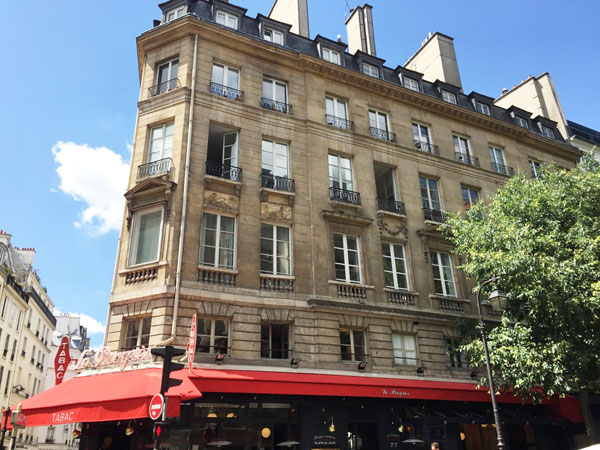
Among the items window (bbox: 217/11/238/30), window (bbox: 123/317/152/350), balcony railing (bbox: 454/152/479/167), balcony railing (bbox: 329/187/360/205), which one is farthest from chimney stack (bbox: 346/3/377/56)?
window (bbox: 123/317/152/350)

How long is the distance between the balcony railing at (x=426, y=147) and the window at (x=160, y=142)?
1065cm

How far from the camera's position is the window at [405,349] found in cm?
1546

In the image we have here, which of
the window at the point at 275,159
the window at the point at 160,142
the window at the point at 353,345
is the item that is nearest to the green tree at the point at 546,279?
the window at the point at 353,345

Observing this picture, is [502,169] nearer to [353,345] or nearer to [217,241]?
[353,345]

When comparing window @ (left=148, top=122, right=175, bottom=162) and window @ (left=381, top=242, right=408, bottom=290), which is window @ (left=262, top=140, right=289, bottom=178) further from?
window @ (left=381, top=242, right=408, bottom=290)

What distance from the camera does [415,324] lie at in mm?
15969

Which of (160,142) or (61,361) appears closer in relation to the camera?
(61,361)

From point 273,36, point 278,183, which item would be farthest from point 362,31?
point 278,183

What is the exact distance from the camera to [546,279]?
42.0 feet

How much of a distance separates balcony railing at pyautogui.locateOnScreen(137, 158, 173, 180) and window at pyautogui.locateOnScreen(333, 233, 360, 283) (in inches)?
246

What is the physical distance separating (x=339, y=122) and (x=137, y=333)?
11.2m

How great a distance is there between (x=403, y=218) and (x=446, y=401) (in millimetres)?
6787

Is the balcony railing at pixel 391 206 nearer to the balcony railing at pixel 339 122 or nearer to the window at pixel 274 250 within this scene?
the balcony railing at pixel 339 122

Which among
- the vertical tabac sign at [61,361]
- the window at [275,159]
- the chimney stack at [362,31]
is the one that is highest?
the chimney stack at [362,31]
